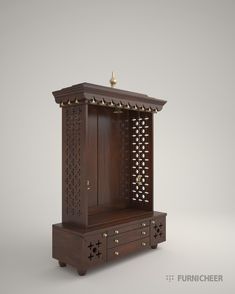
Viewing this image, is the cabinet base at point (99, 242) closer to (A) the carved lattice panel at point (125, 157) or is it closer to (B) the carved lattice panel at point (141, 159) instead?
(B) the carved lattice panel at point (141, 159)

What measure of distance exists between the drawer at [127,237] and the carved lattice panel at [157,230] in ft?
0.42

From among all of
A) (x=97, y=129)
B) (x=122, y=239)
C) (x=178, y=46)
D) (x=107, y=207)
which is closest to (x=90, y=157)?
(x=97, y=129)

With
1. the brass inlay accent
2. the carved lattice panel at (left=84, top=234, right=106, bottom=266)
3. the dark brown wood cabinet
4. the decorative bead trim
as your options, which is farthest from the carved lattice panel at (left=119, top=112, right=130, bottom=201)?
the carved lattice panel at (left=84, top=234, right=106, bottom=266)

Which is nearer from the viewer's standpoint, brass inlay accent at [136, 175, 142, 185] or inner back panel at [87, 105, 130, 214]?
inner back panel at [87, 105, 130, 214]

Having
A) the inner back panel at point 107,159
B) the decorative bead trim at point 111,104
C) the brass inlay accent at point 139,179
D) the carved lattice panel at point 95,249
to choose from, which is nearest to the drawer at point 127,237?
the carved lattice panel at point 95,249

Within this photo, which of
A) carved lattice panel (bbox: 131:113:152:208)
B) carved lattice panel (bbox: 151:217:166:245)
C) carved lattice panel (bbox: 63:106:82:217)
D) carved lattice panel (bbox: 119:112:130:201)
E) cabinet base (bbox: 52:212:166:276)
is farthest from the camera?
carved lattice panel (bbox: 119:112:130:201)

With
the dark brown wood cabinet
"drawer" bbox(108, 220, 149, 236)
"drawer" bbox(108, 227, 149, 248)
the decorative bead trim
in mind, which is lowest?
"drawer" bbox(108, 227, 149, 248)

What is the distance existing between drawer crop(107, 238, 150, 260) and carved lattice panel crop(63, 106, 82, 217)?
58 centimetres

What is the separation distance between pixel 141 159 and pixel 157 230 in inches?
39.0

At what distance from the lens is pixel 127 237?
368 centimetres

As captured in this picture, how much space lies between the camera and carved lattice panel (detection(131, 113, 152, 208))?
14.2 feet

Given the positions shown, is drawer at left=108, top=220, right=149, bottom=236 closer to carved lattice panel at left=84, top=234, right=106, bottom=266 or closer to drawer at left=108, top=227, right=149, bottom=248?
drawer at left=108, top=227, right=149, bottom=248

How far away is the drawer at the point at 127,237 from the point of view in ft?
11.5

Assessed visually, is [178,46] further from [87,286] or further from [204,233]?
[87,286]
